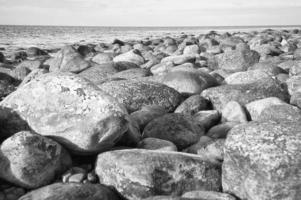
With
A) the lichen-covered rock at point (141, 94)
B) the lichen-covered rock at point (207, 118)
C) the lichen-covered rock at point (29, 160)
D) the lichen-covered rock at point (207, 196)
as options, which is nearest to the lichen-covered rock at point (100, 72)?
the lichen-covered rock at point (141, 94)

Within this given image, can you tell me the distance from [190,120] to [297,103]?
2305 mm

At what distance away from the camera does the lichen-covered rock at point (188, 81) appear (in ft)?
25.2

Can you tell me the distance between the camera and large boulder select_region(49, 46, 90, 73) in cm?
1196

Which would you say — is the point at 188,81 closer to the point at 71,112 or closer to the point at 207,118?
the point at 207,118

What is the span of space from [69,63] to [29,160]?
28.8 feet

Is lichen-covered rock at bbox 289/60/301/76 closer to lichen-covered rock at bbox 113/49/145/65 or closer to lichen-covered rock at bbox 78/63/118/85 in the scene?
lichen-covered rock at bbox 78/63/118/85

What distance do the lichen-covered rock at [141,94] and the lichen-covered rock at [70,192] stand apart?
3177mm

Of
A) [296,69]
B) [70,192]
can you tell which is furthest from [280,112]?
[296,69]

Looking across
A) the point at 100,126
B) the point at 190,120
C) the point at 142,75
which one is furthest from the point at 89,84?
the point at 142,75

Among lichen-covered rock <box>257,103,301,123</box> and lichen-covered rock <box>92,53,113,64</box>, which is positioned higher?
lichen-covered rock <box>257,103,301,123</box>

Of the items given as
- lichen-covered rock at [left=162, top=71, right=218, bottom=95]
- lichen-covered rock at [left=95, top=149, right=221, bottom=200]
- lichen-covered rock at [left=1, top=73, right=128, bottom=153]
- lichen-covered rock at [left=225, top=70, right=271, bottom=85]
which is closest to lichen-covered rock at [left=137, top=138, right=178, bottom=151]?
lichen-covered rock at [left=1, top=73, right=128, bottom=153]

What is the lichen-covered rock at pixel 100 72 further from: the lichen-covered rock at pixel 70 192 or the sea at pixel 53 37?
the sea at pixel 53 37

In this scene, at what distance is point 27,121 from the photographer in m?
4.35

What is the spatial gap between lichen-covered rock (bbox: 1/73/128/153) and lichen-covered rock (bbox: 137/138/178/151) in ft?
1.19
